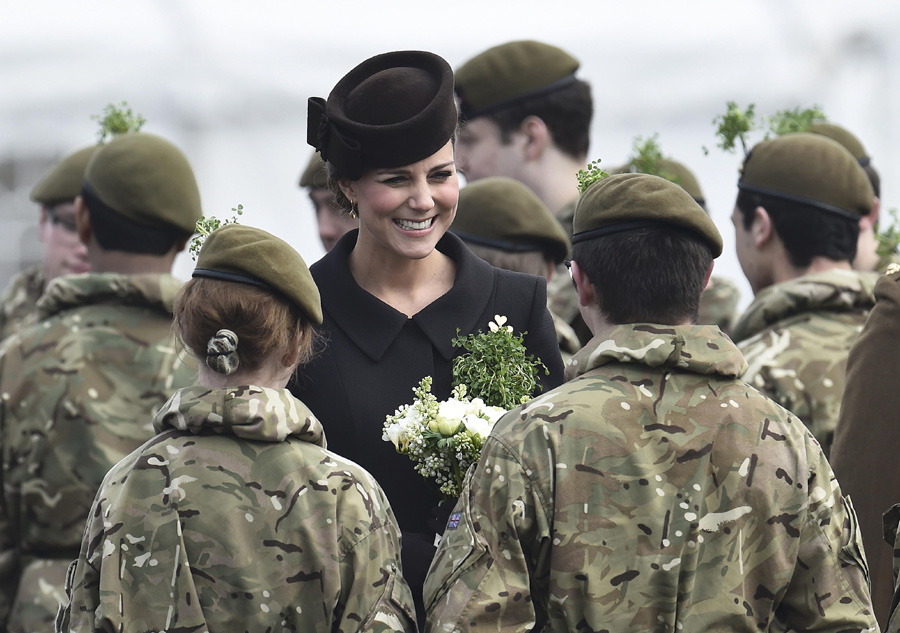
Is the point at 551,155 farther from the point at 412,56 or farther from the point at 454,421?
the point at 454,421

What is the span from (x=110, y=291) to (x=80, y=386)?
1.28 ft

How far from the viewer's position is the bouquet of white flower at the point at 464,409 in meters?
3.53

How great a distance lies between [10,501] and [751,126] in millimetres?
3273

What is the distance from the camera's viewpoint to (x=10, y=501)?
5137mm

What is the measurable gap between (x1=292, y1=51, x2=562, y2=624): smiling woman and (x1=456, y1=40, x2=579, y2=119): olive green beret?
2.76 metres

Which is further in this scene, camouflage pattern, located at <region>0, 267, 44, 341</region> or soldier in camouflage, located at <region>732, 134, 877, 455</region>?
camouflage pattern, located at <region>0, 267, 44, 341</region>

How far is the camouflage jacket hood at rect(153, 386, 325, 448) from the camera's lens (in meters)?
3.25

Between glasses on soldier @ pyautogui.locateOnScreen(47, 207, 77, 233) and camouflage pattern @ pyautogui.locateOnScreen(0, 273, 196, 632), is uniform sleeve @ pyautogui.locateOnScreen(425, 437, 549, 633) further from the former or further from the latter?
glasses on soldier @ pyautogui.locateOnScreen(47, 207, 77, 233)

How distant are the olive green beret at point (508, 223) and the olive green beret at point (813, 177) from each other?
84 centimetres

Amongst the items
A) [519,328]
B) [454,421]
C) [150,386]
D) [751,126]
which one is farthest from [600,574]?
[751,126]

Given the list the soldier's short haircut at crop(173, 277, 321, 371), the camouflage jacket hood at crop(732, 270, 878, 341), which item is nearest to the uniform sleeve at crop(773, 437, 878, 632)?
the soldier's short haircut at crop(173, 277, 321, 371)

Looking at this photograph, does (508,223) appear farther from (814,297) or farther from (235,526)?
(235,526)

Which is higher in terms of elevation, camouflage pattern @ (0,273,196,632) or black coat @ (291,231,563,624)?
black coat @ (291,231,563,624)

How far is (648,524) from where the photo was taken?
124 inches
